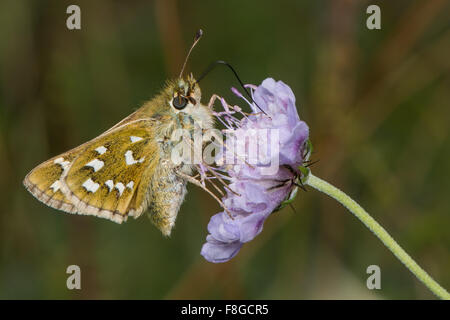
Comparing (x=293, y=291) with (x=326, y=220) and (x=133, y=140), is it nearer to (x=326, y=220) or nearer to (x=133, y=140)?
(x=326, y=220)

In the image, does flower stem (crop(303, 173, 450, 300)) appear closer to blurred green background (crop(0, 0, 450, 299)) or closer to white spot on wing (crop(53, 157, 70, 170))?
white spot on wing (crop(53, 157, 70, 170))

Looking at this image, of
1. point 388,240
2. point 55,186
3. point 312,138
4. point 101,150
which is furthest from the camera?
point 312,138

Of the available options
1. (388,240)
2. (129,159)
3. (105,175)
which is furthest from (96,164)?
(388,240)

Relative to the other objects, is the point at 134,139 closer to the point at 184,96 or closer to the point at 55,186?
the point at 184,96

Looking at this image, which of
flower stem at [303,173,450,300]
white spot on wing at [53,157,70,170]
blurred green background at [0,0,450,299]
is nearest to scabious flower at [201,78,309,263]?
flower stem at [303,173,450,300]

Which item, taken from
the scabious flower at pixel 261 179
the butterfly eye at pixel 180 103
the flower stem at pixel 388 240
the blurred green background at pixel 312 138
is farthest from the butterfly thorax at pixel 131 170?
the blurred green background at pixel 312 138

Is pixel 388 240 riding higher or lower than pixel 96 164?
lower
